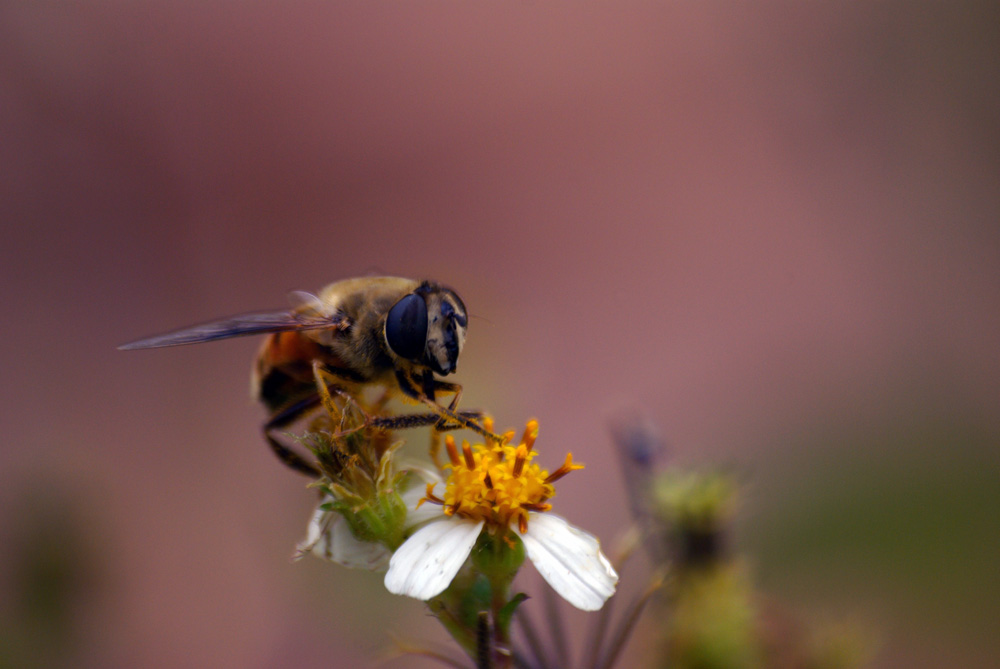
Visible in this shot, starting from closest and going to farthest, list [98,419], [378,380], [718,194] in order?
[378,380], [98,419], [718,194]

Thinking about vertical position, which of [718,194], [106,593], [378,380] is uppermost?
[718,194]

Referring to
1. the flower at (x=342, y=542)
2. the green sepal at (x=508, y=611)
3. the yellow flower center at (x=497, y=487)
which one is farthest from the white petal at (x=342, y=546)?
the green sepal at (x=508, y=611)

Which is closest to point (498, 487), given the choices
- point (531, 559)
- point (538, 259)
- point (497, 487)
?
point (497, 487)

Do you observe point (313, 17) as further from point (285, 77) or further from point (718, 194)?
point (718, 194)

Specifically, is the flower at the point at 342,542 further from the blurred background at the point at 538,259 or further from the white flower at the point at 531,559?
the blurred background at the point at 538,259

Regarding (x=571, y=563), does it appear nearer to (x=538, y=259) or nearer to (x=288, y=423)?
(x=288, y=423)

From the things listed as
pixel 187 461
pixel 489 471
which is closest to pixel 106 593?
pixel 489 471

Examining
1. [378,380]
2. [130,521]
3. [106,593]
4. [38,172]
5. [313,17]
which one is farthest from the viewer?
[313,17]
